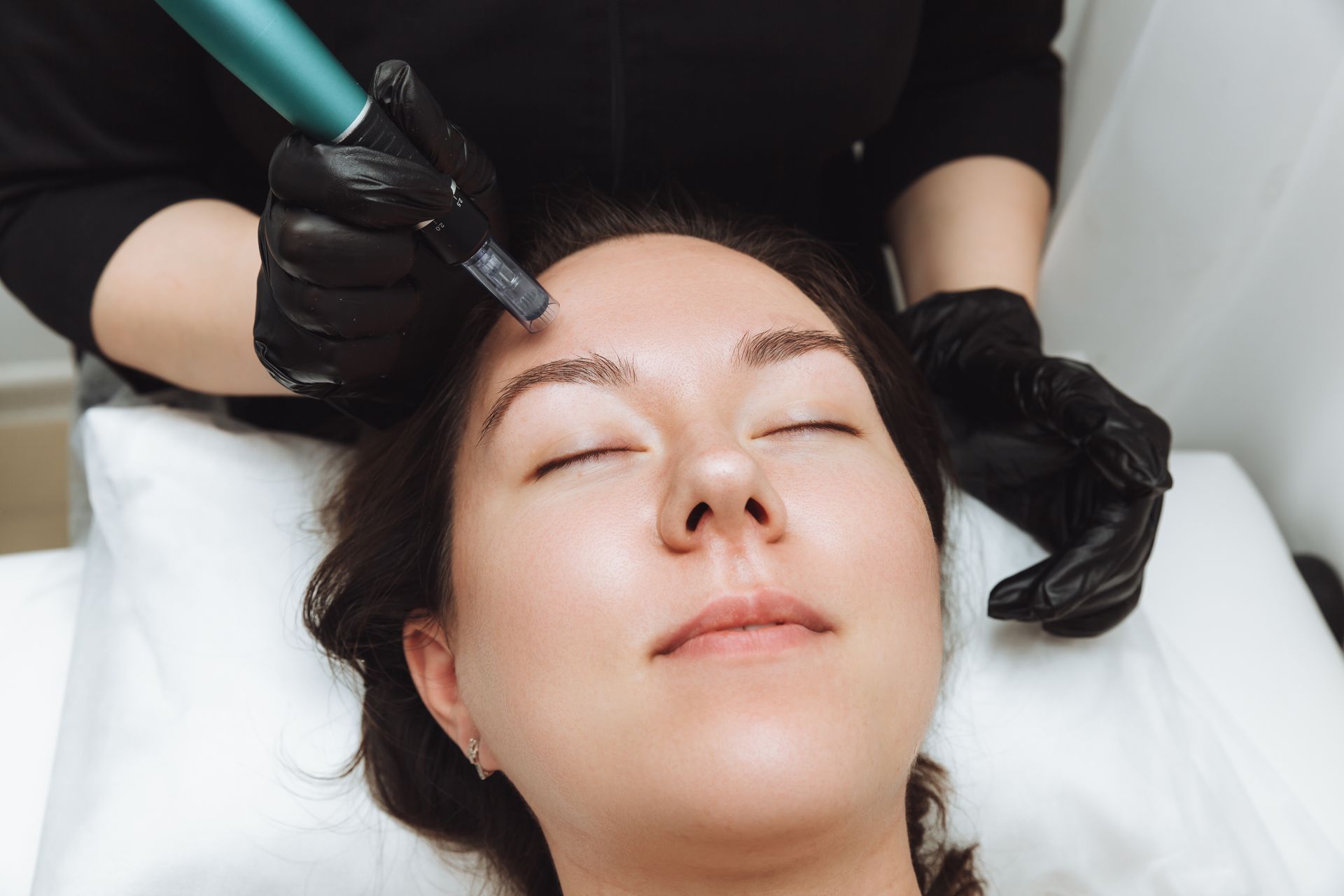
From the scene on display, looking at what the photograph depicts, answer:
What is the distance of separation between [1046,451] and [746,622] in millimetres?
616

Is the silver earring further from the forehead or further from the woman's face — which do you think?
the forehead

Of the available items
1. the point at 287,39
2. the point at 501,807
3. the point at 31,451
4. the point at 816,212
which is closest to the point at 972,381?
the point at 816,212

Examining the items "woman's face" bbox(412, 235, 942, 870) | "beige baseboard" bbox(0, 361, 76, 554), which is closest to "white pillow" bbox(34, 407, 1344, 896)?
"woman's face" bbox(412, 235, 942, 870)

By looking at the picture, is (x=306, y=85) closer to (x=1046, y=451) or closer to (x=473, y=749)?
(x=473, y=749)

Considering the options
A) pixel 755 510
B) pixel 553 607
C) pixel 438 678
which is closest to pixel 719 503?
pixel 755 510

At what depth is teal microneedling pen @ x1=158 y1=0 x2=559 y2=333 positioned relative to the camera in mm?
678

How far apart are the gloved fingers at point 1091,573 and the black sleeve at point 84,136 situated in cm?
96

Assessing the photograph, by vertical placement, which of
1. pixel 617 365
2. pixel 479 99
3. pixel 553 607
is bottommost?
pixel 553 607

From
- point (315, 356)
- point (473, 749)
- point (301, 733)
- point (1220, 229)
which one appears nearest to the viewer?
point (315, 356)

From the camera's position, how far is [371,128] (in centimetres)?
74

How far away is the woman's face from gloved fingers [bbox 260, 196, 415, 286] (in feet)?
0.51

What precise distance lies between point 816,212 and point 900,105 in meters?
0.20

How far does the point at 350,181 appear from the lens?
2.37 feet

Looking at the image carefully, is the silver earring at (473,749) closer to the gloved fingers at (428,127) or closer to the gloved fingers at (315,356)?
the gloved fingers at (315,356)
